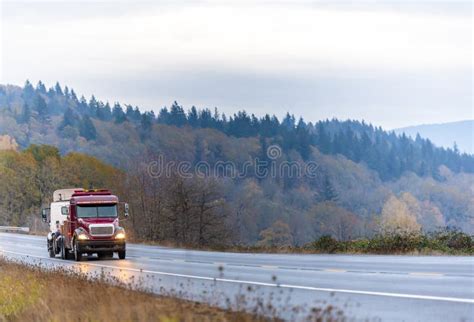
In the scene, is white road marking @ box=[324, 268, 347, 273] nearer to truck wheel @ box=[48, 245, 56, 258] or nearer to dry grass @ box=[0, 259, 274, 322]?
dry grass @ box=[0, 259, 274, 322]

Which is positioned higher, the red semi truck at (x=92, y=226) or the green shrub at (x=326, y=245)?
the red semi truck at (x=92, y=226)

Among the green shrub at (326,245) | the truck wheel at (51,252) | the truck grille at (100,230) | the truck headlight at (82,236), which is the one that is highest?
the truck grille at (100,230)

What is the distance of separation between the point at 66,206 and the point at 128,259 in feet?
12.8

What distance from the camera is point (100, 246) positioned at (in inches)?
1586

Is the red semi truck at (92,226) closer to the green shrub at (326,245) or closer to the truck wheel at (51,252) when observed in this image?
the truck wheel at (51,252)

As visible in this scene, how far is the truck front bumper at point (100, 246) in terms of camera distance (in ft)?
132

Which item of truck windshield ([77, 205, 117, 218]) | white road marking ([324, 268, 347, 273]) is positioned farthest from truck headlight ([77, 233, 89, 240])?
white road marking ([324, 268, 347, 273])

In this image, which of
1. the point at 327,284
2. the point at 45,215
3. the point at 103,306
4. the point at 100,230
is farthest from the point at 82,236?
the point at 103,306

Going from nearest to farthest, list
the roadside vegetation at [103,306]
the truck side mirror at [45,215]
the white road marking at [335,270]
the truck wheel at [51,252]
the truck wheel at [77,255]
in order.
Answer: the roadside vegetation at [103,306] → the white road marking at [335,270] → the truck wheel at [77,255] → the truck wheel at [51,252] → the truck side mirror at [45,215]

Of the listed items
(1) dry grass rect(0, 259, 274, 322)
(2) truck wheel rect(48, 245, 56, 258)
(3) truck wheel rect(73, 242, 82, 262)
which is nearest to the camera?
(1) dry grass rect(0, 259, 274, 322)

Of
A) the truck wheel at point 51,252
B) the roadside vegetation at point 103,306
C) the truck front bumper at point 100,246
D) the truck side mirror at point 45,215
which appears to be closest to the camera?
the roadside vegetation at point 103,306

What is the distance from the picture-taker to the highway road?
16.4 meters

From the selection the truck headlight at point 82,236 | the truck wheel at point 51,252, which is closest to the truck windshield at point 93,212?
the truck headlight at point 82,236

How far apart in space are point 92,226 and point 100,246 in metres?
0.87
